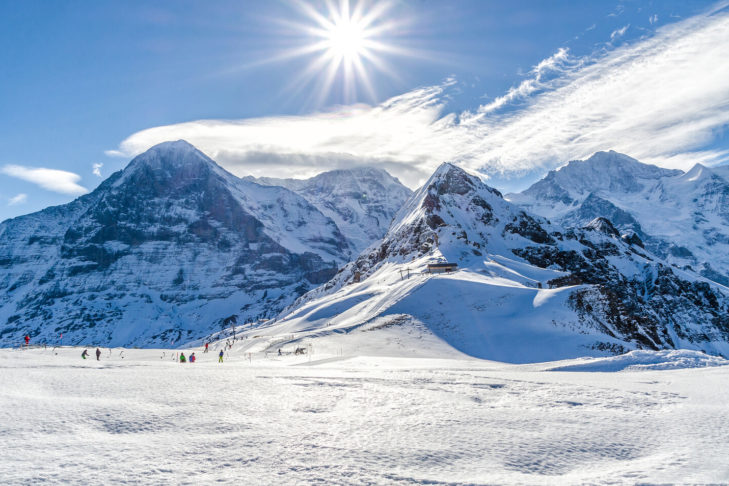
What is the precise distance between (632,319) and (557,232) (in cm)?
10495

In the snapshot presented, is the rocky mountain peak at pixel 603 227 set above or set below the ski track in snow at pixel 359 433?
above

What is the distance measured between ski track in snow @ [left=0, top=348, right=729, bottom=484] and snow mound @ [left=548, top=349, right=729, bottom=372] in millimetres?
8938

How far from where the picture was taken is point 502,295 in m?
55.9

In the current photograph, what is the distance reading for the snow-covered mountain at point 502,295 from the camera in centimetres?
4809

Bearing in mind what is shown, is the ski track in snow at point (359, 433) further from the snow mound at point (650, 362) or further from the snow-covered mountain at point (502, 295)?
the snow-covered mountain at point (502, 295)

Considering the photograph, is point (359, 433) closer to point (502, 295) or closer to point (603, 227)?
point (502, 295)

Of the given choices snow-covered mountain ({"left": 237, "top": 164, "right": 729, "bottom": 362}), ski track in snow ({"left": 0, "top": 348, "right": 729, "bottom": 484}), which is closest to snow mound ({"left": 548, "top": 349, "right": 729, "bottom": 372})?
ski track in snow ({"left": 0, "top": 348, "right": 729, "bottom": 484})

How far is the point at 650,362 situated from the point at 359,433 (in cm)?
2444

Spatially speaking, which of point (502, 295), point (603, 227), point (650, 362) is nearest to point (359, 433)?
point (650, 362)

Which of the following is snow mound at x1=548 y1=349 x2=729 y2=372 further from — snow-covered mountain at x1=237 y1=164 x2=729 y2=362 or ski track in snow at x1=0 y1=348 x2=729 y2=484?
snow-covered mountain at x1=237 y1=164 x2=729 y2=362

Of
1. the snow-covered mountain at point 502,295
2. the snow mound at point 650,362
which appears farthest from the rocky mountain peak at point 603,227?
the snow mound at point 650,362

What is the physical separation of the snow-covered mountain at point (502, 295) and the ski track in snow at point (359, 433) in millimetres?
30120

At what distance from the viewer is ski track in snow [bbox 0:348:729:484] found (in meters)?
8.88

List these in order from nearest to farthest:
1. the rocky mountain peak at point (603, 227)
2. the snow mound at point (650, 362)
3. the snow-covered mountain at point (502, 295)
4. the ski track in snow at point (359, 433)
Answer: the ski track in snow at point (359, 433) → the snow mound at point (650, 362) → the snow-covered mountain at point (502, 295) → the rocky mountain peak at point (603, 227)
